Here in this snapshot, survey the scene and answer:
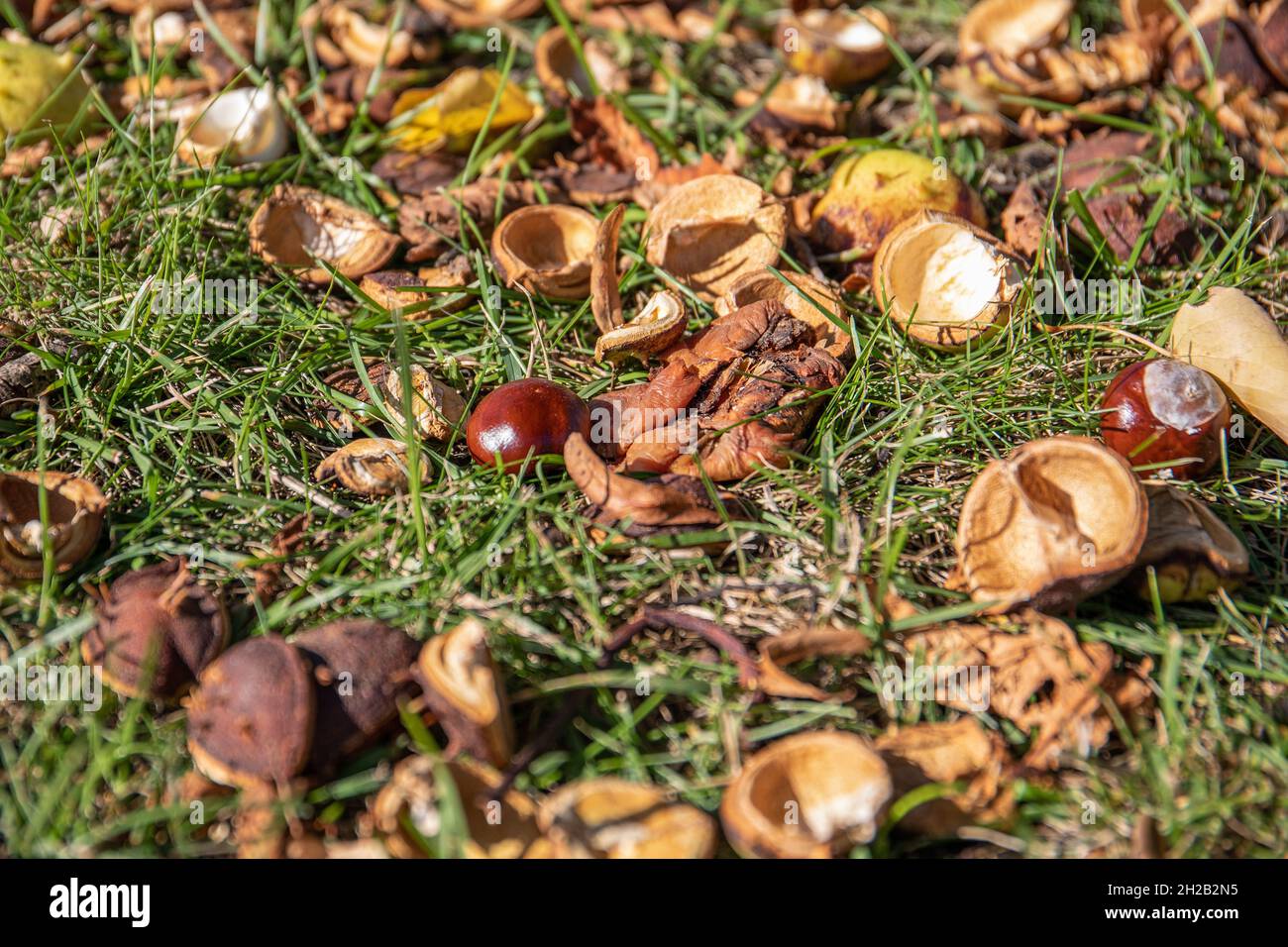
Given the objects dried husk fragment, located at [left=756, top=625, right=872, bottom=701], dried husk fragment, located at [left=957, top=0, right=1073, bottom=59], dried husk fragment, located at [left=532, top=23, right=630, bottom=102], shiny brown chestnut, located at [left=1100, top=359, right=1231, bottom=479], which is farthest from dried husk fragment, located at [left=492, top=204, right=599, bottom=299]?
dried husk fragment, located at [left=957, top=0, right=1073, bottom=59]

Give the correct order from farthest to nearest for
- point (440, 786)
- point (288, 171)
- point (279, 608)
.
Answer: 1. point (288, 171)
2. point (279, 608)
3. point (440, 786)

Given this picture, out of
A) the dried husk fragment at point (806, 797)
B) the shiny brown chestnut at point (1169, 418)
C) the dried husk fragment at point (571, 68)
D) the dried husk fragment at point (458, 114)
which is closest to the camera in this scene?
the dried husk fragment at point (806, 797)

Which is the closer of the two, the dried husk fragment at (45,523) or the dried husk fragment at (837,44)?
the dried husk fragment at (45,523)

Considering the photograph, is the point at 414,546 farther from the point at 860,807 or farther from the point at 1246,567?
the point at 1246,567

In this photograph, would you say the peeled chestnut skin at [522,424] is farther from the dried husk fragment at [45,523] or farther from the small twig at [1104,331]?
the small twig at [1104,331]

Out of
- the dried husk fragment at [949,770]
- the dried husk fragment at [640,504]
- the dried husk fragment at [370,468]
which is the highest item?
the dried husk fragment at [640,504]

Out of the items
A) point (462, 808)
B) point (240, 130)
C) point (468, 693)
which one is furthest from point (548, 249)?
point (462, 808)

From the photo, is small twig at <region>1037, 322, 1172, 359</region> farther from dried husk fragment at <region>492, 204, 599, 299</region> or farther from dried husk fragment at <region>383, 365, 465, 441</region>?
dried husk fragment at <region>383, 365, 465, 441</region>

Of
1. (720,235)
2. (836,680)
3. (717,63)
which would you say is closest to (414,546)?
(836,680)

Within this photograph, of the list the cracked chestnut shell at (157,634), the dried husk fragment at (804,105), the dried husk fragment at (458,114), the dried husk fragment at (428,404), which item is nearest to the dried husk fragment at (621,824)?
the cracked chestnut shell at (157,634)
